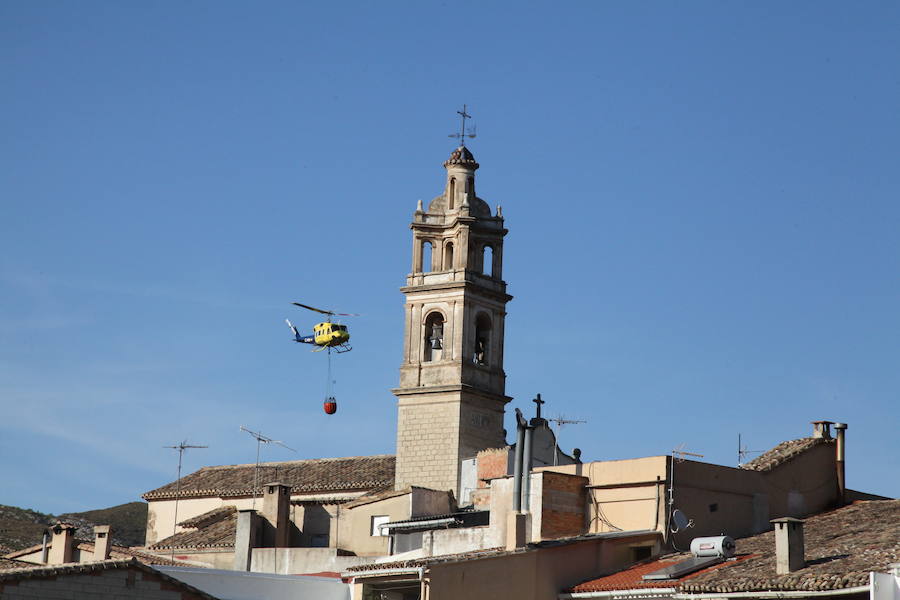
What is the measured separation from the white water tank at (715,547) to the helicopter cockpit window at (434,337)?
2352 centimetres

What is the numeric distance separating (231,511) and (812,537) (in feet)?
90.3

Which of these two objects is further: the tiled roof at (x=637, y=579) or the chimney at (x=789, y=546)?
the tiled roof at (x=637, y=579)

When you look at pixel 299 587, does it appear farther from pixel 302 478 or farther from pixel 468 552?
pixel 302 478

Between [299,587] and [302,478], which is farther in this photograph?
[302,478]

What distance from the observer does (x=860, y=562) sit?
28.1 metres

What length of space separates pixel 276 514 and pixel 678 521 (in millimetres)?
20204

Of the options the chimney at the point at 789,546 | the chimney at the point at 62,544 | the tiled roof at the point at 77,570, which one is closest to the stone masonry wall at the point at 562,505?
the chimney at the point at 789,546

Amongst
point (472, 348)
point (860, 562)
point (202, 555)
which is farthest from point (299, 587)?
point (472, 348)

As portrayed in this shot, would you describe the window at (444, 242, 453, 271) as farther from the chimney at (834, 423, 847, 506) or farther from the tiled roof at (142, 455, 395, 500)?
the chimney at (834, 423, 847, 506)

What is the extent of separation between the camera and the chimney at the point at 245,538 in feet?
162

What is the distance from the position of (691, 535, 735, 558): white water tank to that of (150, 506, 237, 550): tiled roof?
72.8 feet

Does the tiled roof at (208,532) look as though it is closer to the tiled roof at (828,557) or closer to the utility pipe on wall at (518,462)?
the utility pipe on wall at (518,462)

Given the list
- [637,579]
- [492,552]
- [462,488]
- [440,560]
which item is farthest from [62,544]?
[637,579]

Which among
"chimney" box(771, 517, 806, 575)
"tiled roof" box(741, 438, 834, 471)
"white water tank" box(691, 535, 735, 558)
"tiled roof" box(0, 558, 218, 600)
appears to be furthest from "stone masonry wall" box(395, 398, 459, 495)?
"chimney" box(771, 517, 806, 575)
